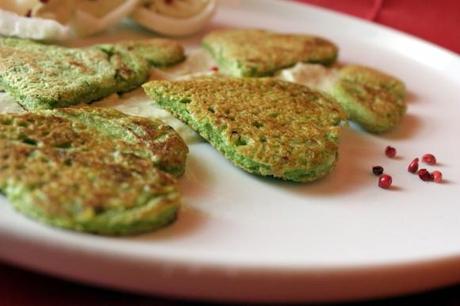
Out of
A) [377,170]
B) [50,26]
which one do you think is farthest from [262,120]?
[50,26]

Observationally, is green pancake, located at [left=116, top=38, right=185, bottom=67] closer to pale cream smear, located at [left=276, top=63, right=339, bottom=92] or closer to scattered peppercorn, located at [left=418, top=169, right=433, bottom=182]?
pale cream smear, located at [left=276, top=63, right=339, bottom=92]

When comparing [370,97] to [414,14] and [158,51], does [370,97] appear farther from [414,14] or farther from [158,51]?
[414,14]

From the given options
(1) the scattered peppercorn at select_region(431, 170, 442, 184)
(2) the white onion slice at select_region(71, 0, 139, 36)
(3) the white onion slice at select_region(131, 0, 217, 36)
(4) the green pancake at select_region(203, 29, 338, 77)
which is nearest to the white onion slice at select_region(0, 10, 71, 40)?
(2) the white onion slice at select_region(71, 0, 139, 36)

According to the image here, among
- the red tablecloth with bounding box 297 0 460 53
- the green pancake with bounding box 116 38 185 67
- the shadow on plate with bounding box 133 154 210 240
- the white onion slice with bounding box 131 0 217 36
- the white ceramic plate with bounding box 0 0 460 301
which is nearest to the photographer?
the white ceramic plate with bounding box 0 0 460 301

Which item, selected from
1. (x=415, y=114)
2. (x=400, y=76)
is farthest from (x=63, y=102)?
(x=400, y=76)

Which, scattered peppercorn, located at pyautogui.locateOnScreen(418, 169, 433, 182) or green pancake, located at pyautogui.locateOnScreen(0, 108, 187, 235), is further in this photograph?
scattered peppercorn, located at pyautogui.locateOnScreen(418, 169, 433, 182)
